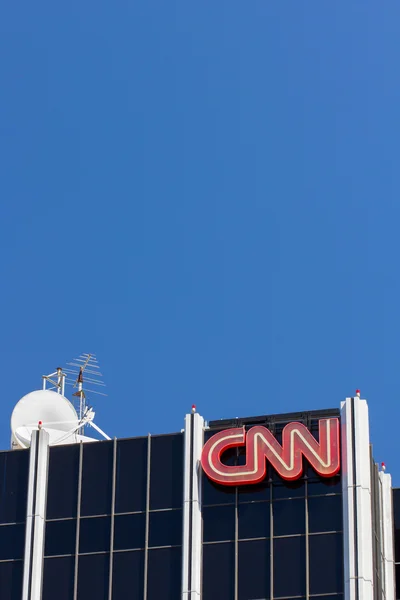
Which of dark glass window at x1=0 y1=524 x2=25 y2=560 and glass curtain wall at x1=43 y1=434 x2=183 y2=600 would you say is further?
dark glass window at x1=0 y1=524 x2=25 y2=560

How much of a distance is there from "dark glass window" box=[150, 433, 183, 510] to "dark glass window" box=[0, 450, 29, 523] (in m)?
5.82

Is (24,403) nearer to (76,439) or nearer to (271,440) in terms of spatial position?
(76,439)

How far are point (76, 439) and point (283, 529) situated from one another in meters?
13.0

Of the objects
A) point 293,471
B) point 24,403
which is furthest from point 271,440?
point 24,403

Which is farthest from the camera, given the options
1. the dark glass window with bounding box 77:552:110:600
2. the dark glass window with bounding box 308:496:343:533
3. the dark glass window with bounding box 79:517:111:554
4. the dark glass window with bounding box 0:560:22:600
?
the dark glass window with bounding box 0:560:22:600

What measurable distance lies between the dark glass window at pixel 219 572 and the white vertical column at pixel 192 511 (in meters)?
0.30

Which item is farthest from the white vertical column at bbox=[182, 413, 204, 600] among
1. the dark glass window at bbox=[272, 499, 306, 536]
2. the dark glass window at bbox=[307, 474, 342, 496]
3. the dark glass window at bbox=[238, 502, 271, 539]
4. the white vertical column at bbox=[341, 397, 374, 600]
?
the white vertical column at bbox=[341, 397, 374, 600]

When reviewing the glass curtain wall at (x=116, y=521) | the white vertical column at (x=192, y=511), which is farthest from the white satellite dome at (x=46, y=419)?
the white vertical column at (x=192, y=511)

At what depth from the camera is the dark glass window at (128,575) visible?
7394 cm

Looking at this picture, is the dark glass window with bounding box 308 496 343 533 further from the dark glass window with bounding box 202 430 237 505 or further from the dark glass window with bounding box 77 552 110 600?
the dark glass window with bounding box 77 552 110 600

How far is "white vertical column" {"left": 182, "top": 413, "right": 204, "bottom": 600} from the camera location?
73.3 meters

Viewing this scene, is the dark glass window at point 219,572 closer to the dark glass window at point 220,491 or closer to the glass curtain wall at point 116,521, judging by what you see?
the glass curtain wall at point 116,521

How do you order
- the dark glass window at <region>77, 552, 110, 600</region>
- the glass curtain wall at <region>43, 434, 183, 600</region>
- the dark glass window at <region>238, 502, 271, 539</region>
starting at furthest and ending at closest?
1. the dark glass window at <region>77, 552, 110, 600</region>
2. the glass curtain wall at <region>43, 434, 183, 600</region>
3. the dark glass window at <region>238, 502, 271, 539</region>

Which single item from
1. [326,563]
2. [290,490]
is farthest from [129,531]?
[326,563]
